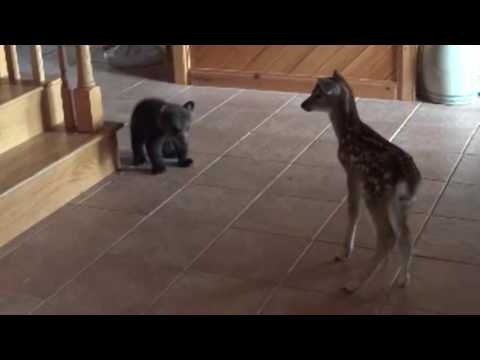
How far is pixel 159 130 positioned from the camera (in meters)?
3.19

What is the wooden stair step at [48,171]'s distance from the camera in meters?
2.73

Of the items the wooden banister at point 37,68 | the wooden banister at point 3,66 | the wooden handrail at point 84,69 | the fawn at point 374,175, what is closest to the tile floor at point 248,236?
the fawn at point 374,175

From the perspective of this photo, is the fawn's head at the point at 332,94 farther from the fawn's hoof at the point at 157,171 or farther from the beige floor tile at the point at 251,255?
the fawn's hoof at the point at 157,171

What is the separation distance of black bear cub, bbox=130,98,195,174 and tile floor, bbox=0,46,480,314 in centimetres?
8

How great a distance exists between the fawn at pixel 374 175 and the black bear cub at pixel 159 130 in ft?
2.98

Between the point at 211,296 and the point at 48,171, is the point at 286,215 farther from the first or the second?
the point at 48,171

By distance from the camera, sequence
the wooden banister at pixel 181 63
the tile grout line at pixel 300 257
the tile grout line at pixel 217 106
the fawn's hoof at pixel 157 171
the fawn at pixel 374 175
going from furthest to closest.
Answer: the wooden banister at pixel 181 63 < the tile grout line at pixel 217 106 < the fawn's hoof at pixel 157 171 < the tile grout line at pixel 300 257 < the fawn at pixel 374 175

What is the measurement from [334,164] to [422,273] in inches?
39.1

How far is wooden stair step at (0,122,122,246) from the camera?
2.73 meters

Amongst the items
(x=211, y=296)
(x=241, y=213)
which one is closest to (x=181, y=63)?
(x=241, y=213)

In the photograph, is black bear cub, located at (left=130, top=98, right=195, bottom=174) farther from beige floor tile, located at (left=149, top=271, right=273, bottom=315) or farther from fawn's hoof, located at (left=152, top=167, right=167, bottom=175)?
beige floor tile, located at (left=149, top=271, right=273, bottom=315)

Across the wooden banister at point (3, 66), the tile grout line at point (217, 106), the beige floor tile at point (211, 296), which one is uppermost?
the wooden banister at point (3, 66)
